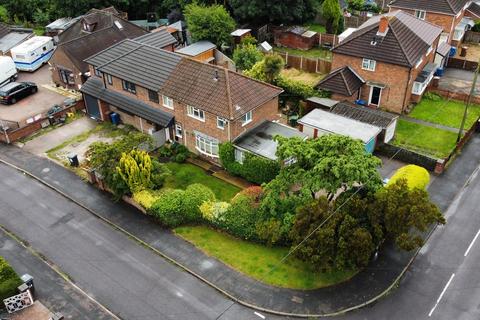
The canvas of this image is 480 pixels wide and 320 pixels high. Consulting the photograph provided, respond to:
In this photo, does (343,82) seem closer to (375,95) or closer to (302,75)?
(375,95)

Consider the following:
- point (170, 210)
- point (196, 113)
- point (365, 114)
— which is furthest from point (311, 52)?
point (170, 210)

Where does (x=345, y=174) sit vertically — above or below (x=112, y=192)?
above

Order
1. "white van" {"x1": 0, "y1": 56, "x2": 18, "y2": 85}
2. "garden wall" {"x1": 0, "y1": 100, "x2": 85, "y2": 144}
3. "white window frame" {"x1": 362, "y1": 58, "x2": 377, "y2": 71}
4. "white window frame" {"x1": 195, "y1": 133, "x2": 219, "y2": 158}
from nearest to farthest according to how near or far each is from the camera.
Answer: "white window frame" {"x1": 195, "y1": 133, "x2": 219, "y2": 158}
"garden wall" {"x1": 0, "y1": 100, "x2": 85, "y2": 144}
"white window frame" {"x1": 362, "y1": 58, "x2": 377, "y2": 71}
"white van" {"x1": 0, "y1": 56, "x2": 18, "y2": 85}

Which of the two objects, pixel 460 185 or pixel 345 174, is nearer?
pixel 345 174

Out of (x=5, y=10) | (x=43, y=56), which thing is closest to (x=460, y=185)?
(x=43, y=56)

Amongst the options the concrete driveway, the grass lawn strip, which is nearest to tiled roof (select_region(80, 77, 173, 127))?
the concrete driveway

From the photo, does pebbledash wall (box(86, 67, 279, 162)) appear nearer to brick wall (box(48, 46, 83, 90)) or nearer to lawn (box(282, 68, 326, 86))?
brick wall (box(48, 46, 83, 90))

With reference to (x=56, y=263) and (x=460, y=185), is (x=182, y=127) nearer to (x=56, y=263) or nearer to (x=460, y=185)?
(x=56, y=263)
